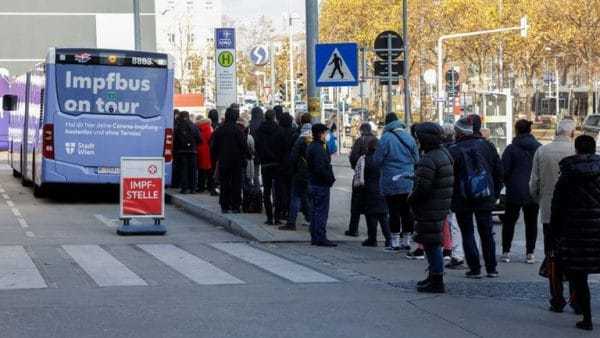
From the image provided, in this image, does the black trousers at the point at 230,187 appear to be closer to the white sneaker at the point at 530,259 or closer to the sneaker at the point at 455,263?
the white sneaker at the point at 530,259

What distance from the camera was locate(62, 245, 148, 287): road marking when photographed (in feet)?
44.9

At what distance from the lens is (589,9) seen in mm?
70500

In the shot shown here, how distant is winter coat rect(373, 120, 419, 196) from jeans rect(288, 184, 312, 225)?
2876 millimetres

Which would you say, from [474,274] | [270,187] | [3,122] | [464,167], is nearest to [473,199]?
[464,167]

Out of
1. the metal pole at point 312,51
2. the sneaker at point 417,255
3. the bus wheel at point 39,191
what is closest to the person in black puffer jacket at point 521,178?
the sneaker at point 417,255

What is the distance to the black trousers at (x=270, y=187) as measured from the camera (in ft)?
67.0

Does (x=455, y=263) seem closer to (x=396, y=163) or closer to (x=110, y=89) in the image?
(x=396, y=163)

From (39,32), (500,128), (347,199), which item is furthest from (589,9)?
(347,199)

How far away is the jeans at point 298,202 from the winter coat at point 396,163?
2876 millimetres

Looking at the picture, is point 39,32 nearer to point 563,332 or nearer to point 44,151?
point 44,151

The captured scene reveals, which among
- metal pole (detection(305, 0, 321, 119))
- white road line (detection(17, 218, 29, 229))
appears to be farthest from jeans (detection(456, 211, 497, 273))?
white road line (detection(17, 218, 29, 229))

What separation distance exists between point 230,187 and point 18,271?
8.00 meters

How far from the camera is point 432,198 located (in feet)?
42.3

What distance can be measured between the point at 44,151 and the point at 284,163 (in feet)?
23.5
